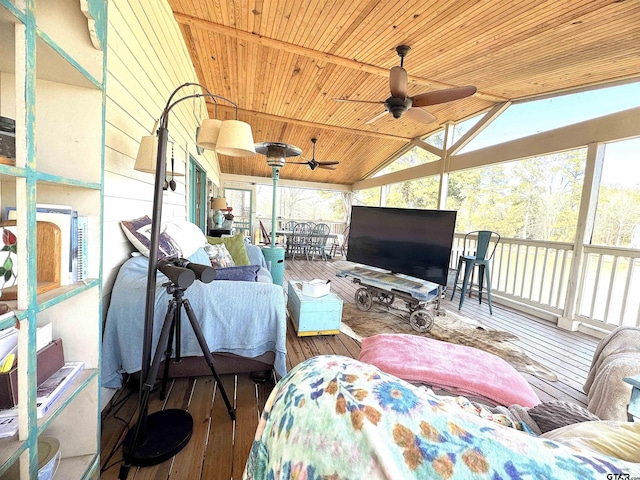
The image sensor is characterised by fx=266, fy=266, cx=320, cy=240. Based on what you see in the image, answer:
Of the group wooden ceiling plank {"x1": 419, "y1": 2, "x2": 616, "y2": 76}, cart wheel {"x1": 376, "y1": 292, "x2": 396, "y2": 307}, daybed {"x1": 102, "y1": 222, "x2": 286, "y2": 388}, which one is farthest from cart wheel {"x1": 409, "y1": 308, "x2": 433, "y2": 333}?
wooden ceiling plank {"x1": 419, "y1": 2, "x2": 616, "y2": 76}

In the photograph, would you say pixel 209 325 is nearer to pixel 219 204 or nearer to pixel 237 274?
pixel 237 274

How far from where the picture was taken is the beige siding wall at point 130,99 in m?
1.54

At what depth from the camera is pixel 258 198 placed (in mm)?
9344

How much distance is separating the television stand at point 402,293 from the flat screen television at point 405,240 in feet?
0.38

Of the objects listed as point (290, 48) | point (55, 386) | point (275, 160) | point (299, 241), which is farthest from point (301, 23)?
point (299, 241)

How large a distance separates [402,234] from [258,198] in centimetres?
701

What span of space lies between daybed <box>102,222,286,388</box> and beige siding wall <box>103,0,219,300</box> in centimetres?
18

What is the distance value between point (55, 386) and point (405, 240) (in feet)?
10.0

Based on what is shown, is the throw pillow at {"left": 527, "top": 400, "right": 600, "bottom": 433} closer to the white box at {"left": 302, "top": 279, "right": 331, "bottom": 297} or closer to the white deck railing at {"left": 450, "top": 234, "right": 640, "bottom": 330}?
the white box at {"left": 302, "top": 279, "right": 331, "bottom": 297}

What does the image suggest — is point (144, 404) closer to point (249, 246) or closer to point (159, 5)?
point (249, 246)

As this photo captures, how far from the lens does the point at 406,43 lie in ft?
10.1

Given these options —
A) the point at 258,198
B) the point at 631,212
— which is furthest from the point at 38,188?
the point at 258,198

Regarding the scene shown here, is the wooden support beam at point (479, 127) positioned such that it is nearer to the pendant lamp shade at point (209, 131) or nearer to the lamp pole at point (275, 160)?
the lamp pole at point (275, 160)

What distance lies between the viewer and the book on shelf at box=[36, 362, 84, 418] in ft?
2.61
